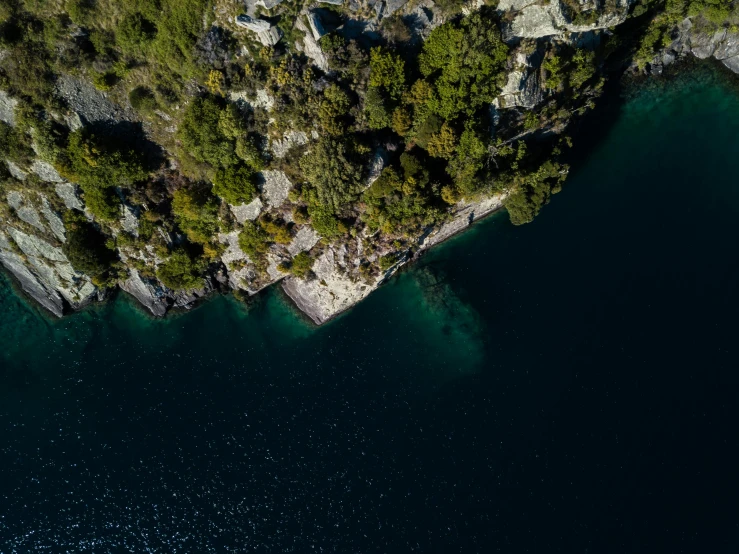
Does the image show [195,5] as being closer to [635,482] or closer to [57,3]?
[57,3]

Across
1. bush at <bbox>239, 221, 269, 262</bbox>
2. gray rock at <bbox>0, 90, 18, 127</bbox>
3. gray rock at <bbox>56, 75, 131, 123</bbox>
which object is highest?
gray rock at <bbox>0, 90, 18, 127</bbox>

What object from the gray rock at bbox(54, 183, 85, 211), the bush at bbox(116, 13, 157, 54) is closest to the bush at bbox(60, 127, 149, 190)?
the gray rock at bbox(54, 183, 85, 211)

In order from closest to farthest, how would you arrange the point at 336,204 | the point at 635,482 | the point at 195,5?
the point at 195,5, the point at 336,204, the point at 635,482

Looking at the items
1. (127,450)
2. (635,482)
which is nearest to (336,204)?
(127,450)

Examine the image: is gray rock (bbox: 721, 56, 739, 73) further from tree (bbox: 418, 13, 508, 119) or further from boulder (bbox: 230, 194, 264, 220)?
boulder (bbox: 230, 194, 264, 220)

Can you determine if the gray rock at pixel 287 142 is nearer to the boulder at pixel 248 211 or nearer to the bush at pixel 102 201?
the boulder at pixel 248 211

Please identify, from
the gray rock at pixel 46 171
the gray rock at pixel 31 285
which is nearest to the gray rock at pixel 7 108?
the gray rock at pixel 46 171
